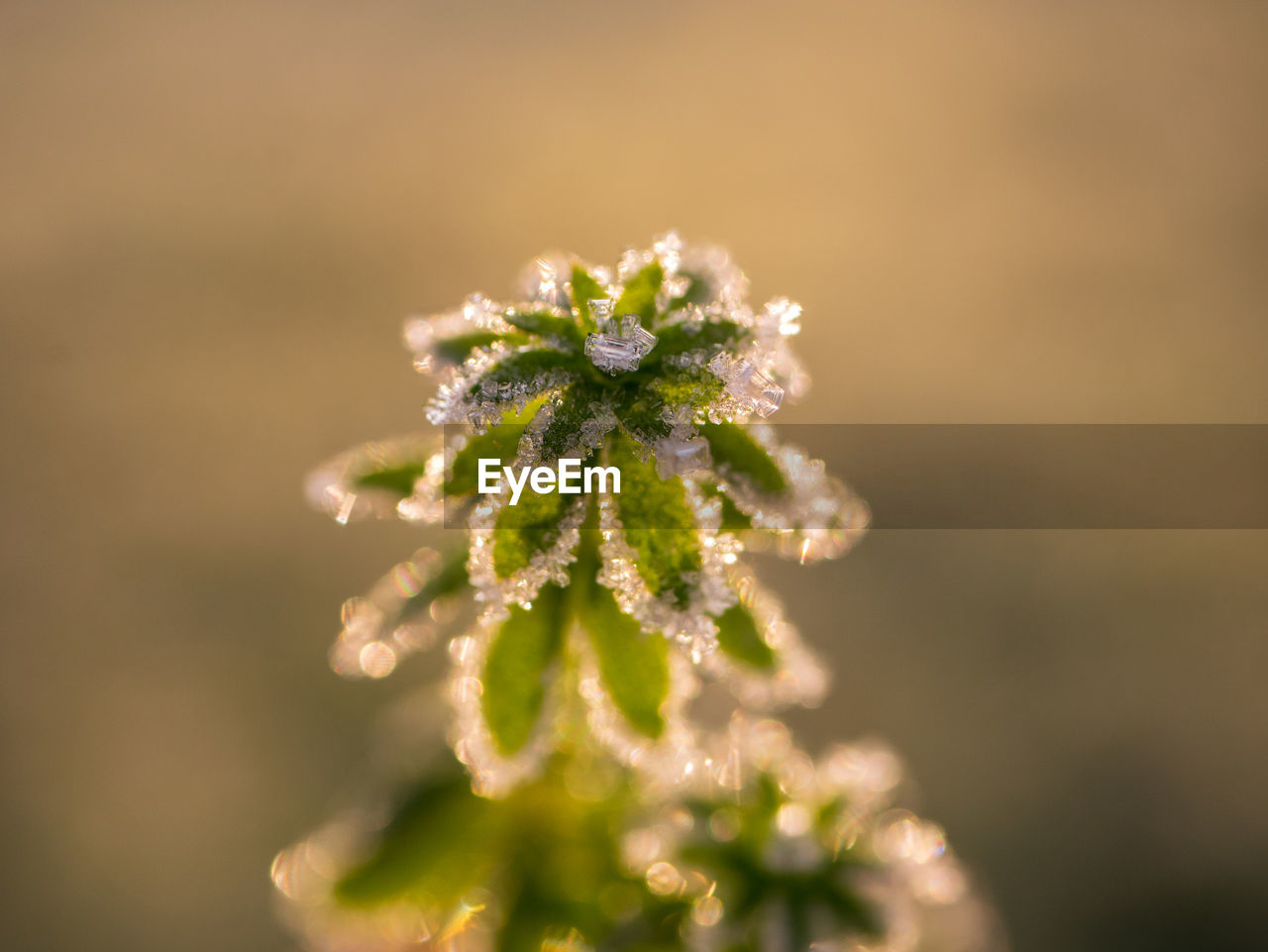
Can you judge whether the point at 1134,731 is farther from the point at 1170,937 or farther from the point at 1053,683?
the point at 1170,937

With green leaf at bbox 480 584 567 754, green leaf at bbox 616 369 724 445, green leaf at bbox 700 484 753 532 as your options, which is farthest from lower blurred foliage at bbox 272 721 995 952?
green leaf at bbox 616 369 724 445

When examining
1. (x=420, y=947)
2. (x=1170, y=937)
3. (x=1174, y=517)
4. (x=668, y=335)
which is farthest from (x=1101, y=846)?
(x=668, y=335)

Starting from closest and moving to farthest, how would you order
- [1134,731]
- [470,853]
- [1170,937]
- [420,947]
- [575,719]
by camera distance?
[575,719] < [470,853] < [420,947] < [1170,937] < [1134,731]

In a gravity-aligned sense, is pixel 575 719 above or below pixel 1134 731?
below

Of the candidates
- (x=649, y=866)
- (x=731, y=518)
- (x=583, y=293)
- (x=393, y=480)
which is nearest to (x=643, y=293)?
(x=583, y=293)

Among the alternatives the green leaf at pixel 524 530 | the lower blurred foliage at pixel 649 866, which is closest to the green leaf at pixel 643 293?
the green leaf at pixel 524 530

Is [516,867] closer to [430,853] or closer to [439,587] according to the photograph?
[430,853]

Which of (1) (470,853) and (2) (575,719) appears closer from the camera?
(2) (575,719)

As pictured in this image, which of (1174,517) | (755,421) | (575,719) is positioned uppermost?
(1174,517)

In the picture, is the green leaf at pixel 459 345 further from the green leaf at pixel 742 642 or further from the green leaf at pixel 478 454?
the green leaf at pixel 742 642
